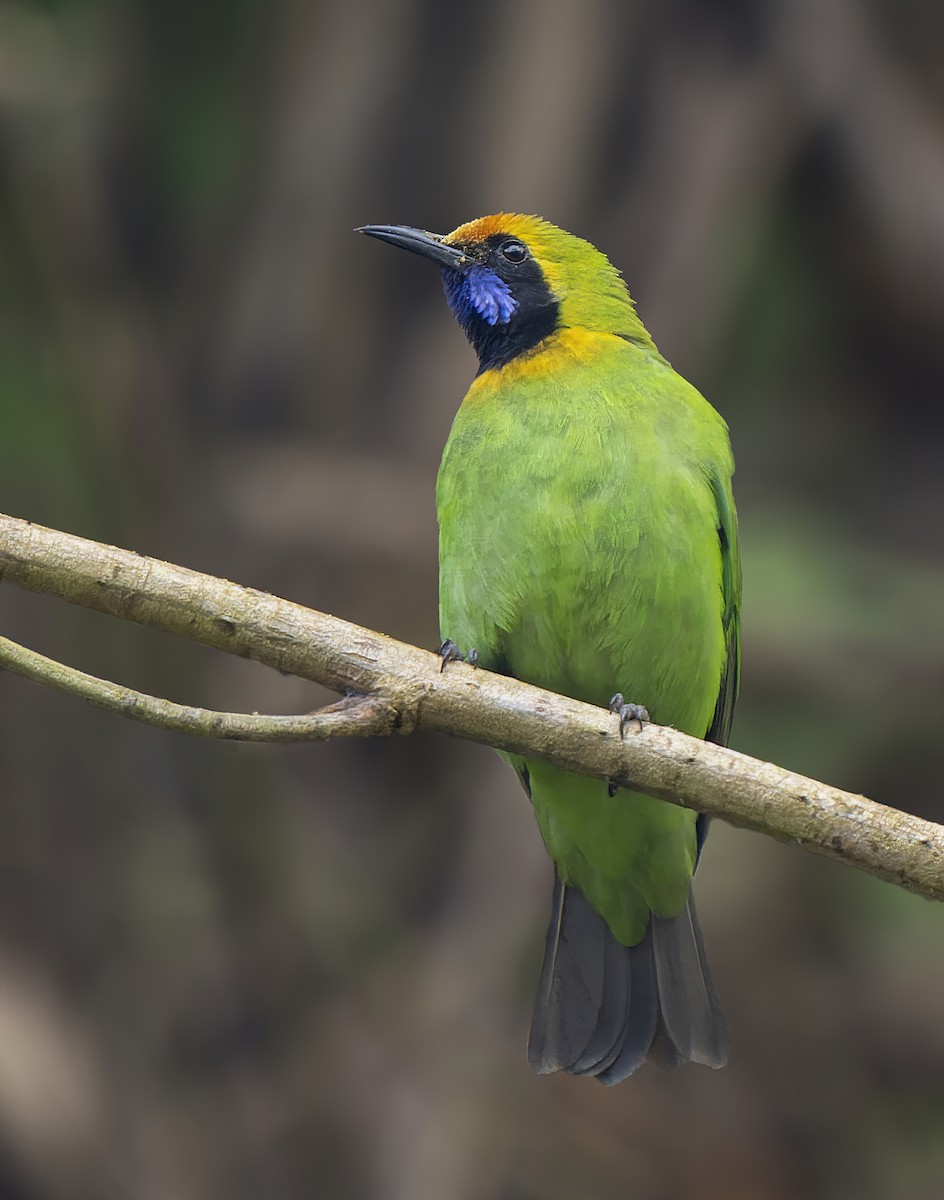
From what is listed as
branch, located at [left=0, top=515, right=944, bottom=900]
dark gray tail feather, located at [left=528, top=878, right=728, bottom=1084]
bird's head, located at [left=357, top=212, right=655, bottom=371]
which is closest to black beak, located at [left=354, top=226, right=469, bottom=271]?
bird's head, located at [left=357, top=212, right=655, bottom=371]

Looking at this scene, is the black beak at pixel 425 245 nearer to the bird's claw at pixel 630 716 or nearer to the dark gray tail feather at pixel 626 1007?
the bird's claw at pixel 630 716

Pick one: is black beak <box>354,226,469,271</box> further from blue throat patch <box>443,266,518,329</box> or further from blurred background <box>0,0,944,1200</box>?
blurred background <box>0,0,944,1200</box>

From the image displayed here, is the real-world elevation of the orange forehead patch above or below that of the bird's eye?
above

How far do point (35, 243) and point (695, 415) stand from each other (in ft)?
11.7

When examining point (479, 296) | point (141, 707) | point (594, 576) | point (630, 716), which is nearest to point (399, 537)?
point (479, 296)

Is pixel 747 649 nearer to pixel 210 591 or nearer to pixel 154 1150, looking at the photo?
pixel 154 1150

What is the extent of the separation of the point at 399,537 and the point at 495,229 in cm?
190

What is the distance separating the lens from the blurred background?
19.0 ft

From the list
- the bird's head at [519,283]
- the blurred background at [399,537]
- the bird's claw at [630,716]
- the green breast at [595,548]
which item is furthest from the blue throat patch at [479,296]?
the blurred background at [399,537]

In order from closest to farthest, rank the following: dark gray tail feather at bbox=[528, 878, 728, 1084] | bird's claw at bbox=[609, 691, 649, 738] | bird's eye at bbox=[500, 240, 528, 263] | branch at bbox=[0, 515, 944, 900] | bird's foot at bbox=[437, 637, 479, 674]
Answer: branch at bbox=[0, 515, 944, 900]
bird's claw at bbox=[609, 691, 649, 738]
bird's foot at bbox=[437, 637, 479, 674]
dark gray tail feather at bbox=[528, 878, 728, 1084]
bird's eye at bbox=[500, 240, 528, 263]

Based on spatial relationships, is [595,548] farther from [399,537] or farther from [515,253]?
[399,537]

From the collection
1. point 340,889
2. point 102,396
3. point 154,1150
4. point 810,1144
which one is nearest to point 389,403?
point 102,396

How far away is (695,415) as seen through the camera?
13.5 ft

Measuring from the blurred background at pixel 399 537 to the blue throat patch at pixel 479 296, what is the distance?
178 centimetres
